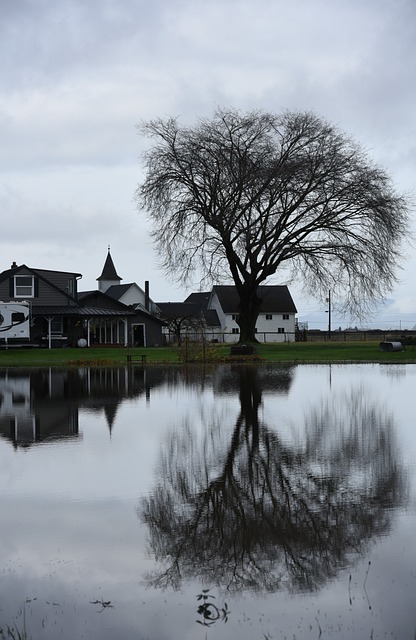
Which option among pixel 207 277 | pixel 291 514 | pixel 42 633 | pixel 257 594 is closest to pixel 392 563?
pixel 257 594

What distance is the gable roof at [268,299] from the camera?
96.5m

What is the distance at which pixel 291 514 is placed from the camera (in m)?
9.04

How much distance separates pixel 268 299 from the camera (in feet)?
319

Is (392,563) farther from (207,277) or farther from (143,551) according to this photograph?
(207,277)

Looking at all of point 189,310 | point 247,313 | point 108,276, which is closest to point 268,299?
point 189,310

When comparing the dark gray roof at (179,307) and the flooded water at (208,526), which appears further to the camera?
the dark gray roof at (179,307)

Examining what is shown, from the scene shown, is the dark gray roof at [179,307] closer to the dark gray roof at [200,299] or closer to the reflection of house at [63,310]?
the dark gray roof at [200,299]

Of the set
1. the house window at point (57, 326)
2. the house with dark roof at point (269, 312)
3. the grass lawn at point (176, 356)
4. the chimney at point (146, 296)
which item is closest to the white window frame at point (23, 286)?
the house window at point (57, 326)

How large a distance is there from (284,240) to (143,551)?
50.4 m

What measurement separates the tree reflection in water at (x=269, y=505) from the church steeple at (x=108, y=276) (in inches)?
3440

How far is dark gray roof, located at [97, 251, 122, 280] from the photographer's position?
10244 cm

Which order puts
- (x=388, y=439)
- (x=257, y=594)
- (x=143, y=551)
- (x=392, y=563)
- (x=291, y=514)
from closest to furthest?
(x=257, y=594)
(x=392, y=563)
(x=143, y=551)
(x=291, y=514)
(x=388, y=439)

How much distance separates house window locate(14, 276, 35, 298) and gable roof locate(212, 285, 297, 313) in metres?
36.2

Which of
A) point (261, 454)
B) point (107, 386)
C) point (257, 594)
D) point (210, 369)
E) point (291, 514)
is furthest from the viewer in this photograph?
point (210, 369)
